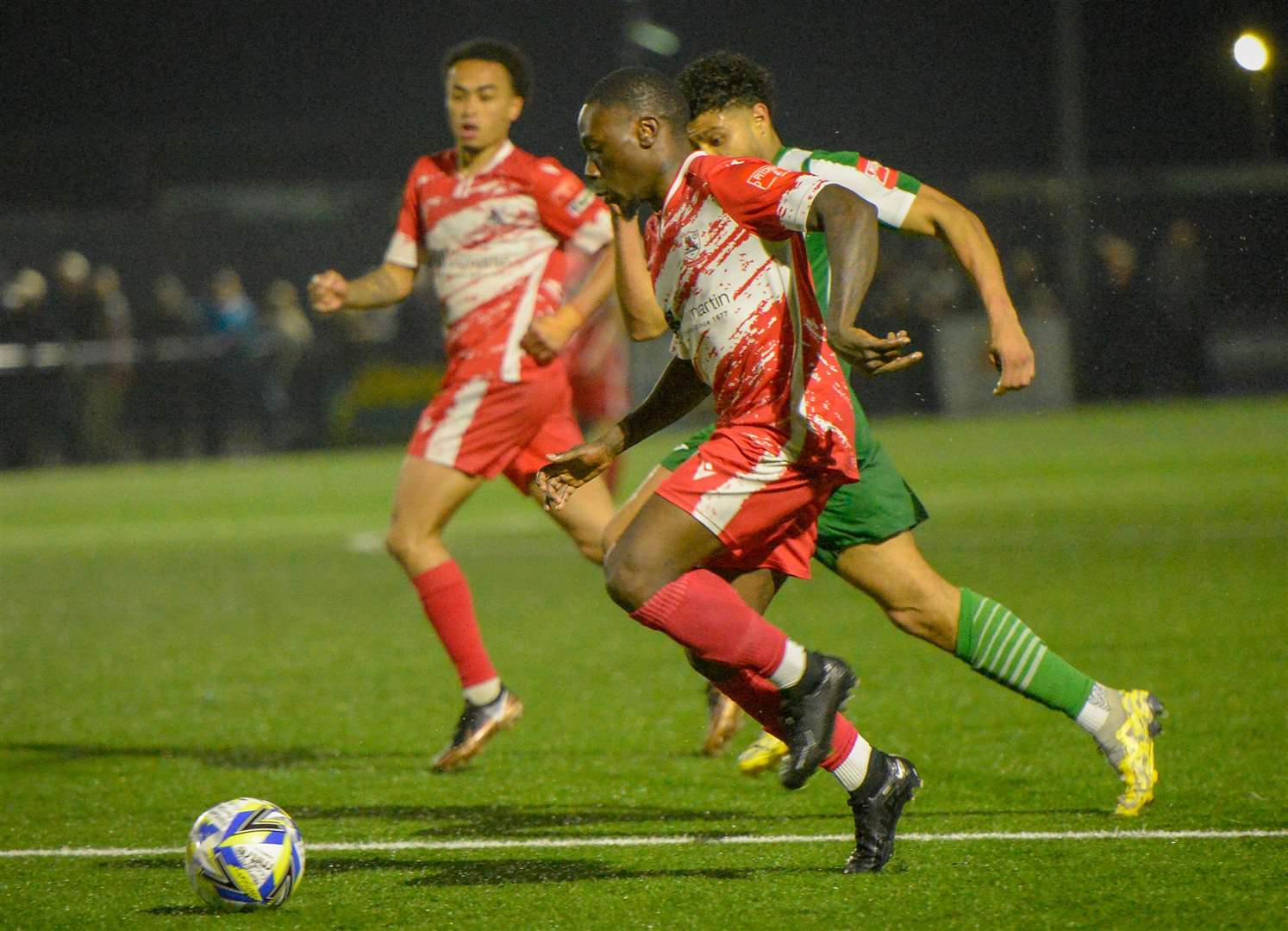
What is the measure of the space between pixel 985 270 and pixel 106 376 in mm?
18521

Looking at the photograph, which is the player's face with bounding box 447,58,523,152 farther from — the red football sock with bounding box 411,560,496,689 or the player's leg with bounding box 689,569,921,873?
the player's leg with bounding box 689,569,921,873

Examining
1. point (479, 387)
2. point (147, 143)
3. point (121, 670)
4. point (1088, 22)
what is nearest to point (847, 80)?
point (479, 387)

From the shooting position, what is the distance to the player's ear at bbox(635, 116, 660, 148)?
14.0 feet

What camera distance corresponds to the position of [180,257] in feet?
75.5

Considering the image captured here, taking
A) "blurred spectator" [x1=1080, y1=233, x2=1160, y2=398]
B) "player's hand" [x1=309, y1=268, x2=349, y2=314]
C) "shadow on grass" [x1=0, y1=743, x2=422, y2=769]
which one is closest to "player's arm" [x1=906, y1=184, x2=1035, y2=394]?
"player's hand" [x1=309, y1=268, x2=349, y2=314]

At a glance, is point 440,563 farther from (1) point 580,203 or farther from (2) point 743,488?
(2) point 743,488

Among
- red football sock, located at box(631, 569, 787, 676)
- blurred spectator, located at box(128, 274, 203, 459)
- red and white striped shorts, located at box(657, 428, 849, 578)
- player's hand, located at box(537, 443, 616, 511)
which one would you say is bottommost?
blurred spectator, located at box(128, 274, 203, 459)

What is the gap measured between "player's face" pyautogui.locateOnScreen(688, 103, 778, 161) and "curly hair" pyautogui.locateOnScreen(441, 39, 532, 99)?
1.53 m

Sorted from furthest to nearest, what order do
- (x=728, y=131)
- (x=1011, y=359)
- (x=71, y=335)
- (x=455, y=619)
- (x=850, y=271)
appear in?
1. (x=71, y=335)
2. (x=455, y=619)
3. (x=728, y=131)
4. (x=1011, y=359)
5. (x=850, y=271)

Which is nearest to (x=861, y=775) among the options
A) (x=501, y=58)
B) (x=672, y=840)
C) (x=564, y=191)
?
(x=672, y=840)

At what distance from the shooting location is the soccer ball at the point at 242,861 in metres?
4.17

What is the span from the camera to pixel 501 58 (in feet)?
21.0

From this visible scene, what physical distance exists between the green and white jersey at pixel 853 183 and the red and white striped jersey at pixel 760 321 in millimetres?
126

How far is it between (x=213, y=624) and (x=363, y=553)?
3040mm
